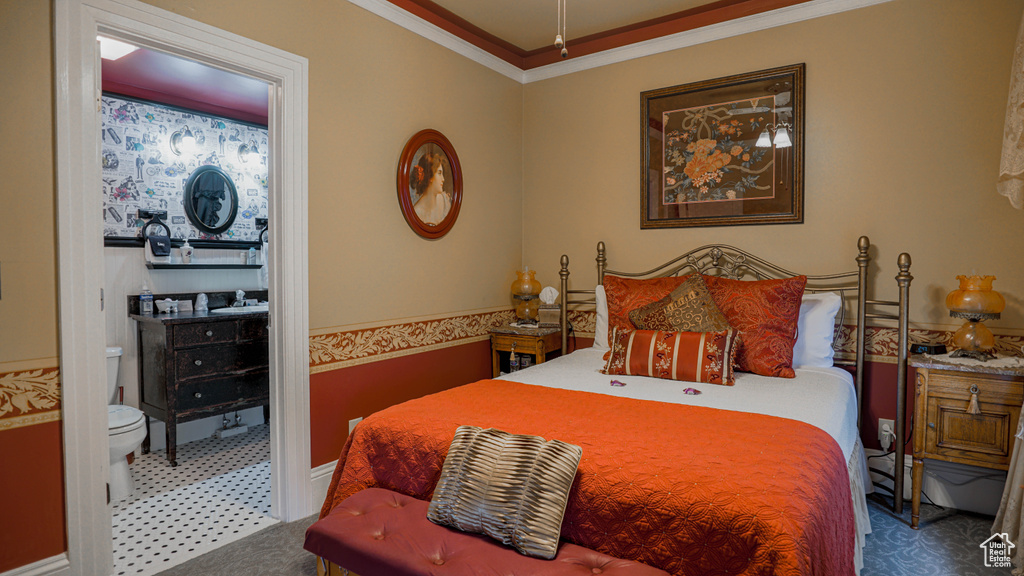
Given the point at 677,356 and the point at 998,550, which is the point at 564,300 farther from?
the point at 998,550

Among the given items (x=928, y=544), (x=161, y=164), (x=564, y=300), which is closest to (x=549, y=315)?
(x=564, y=300)

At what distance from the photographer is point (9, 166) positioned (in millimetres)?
1933

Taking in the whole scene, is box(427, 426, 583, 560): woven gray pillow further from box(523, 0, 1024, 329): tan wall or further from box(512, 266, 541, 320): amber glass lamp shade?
box(523, 0, 1024, 329): tan wall

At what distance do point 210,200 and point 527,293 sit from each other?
106 inches

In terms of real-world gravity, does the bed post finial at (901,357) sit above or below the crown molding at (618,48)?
below

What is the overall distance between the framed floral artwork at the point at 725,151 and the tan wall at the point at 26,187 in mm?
3243

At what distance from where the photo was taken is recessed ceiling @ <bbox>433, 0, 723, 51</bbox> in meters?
3.44

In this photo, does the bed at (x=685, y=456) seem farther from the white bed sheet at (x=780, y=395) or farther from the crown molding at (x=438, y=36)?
the crown molding at (x=438, y=36)

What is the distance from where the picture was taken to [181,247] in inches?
164

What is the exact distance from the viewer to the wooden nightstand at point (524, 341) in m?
3.81

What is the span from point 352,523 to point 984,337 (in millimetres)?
2965

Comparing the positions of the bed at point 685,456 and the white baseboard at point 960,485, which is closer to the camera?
the bed at point 685,456

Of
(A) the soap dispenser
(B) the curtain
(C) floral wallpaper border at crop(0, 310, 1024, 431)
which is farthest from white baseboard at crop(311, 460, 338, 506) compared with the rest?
(B) the curtain

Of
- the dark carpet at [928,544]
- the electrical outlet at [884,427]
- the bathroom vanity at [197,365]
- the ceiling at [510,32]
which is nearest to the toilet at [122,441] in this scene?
the bathroom vanity at [197,365]
